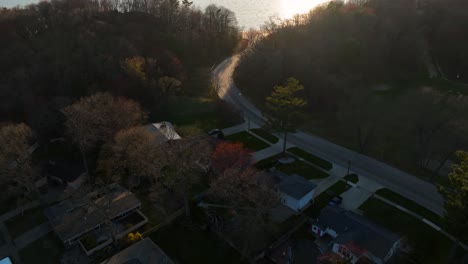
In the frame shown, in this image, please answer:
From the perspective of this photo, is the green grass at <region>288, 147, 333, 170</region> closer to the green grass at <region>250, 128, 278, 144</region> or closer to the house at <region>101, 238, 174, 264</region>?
the green grass at <region>250, 128, 278, 144</region>

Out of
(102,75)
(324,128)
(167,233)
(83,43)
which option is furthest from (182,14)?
(167,233)

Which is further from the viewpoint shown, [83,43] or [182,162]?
[83,43]

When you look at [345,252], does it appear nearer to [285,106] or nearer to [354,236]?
[354,236]

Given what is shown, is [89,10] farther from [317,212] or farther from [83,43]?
[317,212]

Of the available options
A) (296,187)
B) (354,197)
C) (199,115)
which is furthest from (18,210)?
(354,197)

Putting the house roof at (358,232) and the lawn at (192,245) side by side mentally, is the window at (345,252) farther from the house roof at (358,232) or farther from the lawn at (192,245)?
the lawn at (192,245)

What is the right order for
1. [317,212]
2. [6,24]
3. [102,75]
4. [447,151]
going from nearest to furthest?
[317,212]
[447,151]
[102,75]
[6,24]

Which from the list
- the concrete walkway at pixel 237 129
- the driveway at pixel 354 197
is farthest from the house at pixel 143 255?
the concrete walkway at pixel 237 129
